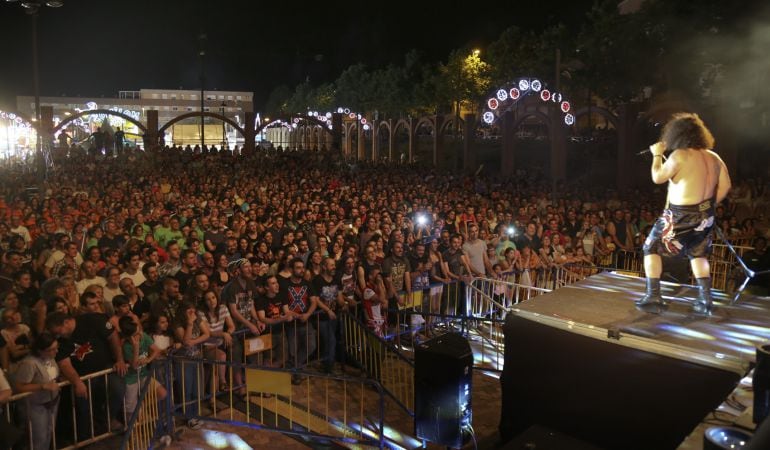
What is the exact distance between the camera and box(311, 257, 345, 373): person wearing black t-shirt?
7.59 m

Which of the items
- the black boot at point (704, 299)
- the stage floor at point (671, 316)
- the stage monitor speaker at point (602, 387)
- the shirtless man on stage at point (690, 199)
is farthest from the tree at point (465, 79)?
the stage monitor speaker at point (602, 387)

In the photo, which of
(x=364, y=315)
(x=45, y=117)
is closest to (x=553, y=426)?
(x=364, y=315)

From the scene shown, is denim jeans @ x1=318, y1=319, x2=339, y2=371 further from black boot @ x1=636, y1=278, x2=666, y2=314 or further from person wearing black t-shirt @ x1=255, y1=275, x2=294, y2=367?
black boot @ x1=636, y1=278, x2=666, y2=314

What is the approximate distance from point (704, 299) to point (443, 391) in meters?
2.63

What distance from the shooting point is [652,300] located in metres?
5.62

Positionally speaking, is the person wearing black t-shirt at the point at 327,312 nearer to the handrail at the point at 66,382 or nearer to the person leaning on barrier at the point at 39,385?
the handrail at the point at 66,382

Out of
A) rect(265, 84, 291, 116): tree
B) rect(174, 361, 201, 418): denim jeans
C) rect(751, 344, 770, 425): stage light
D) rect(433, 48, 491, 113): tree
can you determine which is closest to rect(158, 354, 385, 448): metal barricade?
rect(174, 361, 201, 418): denim jeans

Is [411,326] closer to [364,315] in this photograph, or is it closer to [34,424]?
[364,315]

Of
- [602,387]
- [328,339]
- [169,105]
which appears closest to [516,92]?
[328,339]

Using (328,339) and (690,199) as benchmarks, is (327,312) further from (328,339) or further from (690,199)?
(690,199)

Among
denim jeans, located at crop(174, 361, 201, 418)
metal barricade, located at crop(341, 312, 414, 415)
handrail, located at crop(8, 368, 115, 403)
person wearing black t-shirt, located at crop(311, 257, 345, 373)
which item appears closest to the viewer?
handrail, located at crop(8, 368, 115, 403)

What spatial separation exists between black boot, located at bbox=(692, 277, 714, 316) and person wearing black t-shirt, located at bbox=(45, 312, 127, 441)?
212 inches

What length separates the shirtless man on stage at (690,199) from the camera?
5547mm

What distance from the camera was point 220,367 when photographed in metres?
6.78
